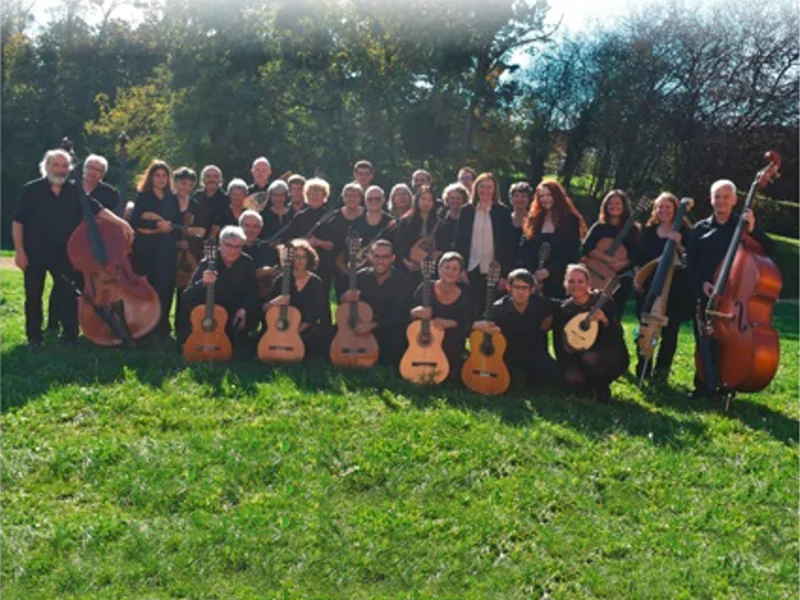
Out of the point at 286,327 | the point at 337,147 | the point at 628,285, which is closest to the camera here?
the point at 286,327

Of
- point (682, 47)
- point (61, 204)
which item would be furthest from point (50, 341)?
point (682, 47)

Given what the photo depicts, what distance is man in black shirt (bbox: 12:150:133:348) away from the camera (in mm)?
7137

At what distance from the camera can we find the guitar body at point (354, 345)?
6992 millimetres

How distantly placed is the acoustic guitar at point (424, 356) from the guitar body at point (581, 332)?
1.00m

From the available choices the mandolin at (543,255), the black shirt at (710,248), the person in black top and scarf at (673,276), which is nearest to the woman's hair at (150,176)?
the mandolin at (543,255)

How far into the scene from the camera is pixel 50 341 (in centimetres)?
753

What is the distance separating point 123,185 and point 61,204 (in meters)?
0.77

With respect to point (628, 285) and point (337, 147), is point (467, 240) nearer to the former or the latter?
point (628, 285)

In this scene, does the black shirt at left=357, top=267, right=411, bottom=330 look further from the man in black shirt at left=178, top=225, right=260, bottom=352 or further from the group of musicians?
the man in black shirt at left=178, top=225, right=260, bottom=352

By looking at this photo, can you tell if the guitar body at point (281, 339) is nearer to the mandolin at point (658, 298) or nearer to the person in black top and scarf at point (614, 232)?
the person in black top and scarf at point (614, 232)

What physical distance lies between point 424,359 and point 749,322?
2489 millimetres

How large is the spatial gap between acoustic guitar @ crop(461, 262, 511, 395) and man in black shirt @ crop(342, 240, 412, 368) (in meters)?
0.71

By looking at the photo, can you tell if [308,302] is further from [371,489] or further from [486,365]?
[371,489]

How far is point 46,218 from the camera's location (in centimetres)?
718
